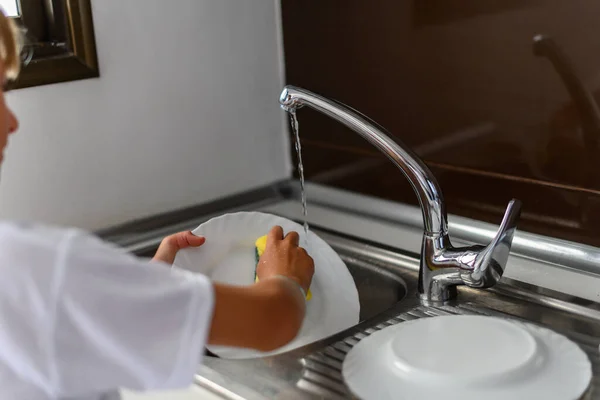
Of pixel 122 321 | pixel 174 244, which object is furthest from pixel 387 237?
pixel 122 321

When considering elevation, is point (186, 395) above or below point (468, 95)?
below

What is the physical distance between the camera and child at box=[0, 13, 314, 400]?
58 centimetres

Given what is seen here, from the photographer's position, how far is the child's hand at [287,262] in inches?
33.7

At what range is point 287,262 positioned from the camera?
875 millimetres

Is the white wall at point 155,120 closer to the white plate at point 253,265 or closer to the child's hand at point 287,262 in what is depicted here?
the white plate at point 253,265

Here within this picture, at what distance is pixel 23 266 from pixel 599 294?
0.76m

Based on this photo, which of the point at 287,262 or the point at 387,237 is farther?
the point at 387,237

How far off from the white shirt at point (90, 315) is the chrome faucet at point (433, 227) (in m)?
0.46

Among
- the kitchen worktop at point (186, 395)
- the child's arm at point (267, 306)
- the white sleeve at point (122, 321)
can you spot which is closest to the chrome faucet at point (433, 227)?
the child's arm at point (267, 306)

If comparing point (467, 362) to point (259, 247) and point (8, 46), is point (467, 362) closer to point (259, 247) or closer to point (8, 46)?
point (259, 247)

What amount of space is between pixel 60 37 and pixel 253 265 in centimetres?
48

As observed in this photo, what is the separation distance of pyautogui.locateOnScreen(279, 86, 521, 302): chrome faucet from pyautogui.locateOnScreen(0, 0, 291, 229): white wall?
38 cm

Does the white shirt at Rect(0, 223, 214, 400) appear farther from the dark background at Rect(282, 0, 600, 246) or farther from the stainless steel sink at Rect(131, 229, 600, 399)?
the dark background at Rect(282, 0, 600, 246)

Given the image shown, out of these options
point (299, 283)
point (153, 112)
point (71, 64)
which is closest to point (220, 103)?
point (153, 112)
